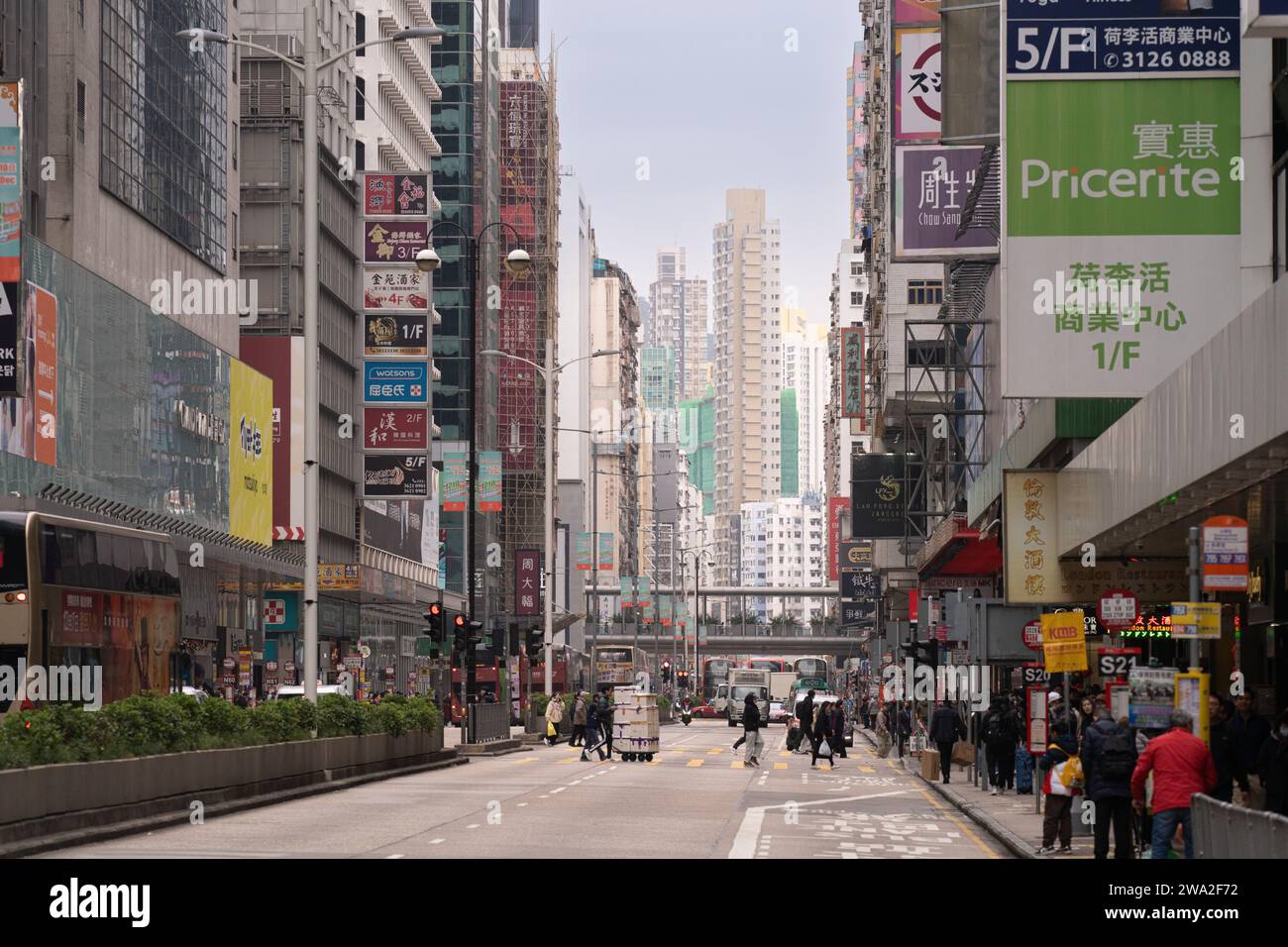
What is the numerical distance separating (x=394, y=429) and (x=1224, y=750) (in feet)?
221

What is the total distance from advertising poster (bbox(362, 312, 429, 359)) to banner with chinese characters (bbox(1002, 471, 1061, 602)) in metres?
48.1

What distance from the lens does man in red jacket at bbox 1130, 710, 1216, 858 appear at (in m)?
18.0

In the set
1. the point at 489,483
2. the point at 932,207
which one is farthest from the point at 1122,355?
the point at 489,483

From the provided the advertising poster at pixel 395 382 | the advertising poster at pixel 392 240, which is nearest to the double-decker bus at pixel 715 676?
the advertising poster at pixel 392 240

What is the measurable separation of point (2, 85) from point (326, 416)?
63323mm

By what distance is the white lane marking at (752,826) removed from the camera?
21391 millimetres

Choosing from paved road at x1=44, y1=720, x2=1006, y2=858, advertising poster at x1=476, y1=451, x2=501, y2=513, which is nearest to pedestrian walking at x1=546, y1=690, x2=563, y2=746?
advertising poster at x1=476, y1=451, x2=501, y2=513

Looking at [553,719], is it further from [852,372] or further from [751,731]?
[852,372]

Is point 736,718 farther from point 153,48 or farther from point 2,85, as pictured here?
point 2,85

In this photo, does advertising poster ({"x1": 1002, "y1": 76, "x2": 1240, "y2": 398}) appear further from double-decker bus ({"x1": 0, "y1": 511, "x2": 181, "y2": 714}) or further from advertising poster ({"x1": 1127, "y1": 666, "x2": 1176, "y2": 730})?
double-decker bus ({"x1": 0, "y1": 511, "x2": 181, "y2": 714})

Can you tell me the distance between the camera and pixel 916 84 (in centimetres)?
5781
